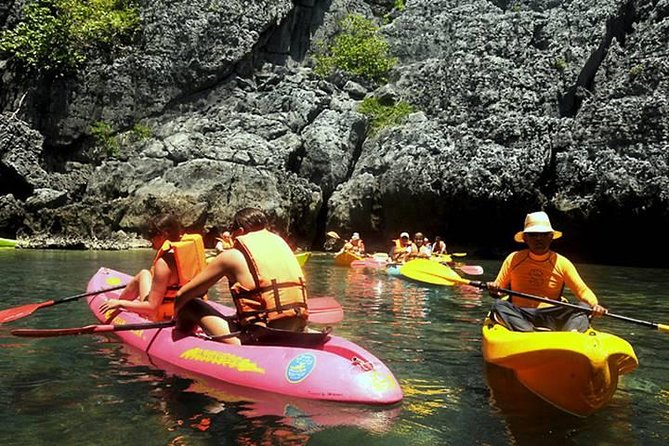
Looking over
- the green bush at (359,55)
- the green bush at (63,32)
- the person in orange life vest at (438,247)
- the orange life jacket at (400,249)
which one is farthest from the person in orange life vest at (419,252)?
the green bush at (63,32)

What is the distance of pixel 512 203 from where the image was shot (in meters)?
21.7

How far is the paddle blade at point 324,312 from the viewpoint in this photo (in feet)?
21.8

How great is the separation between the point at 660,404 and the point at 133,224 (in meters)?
21.5

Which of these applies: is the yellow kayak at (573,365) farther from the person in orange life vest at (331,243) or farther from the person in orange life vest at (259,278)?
the person in orange life vest at (331,243)

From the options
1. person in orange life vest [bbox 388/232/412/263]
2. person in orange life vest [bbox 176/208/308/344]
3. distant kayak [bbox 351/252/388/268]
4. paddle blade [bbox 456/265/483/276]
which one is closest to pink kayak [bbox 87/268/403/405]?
person in orange life vest [bbox 176/208/308/344]

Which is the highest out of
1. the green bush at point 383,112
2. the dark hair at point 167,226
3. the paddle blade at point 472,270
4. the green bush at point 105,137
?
the green bush at point 383,112

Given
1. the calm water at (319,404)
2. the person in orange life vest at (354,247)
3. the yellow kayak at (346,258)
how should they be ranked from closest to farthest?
1. the calm water at (319,404)
2. the yellow kayak at (346,258)
3. the person in orange life vest at (354,247)

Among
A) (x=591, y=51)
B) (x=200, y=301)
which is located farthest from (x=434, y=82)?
(x=200, y=301)

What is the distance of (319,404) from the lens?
14.9ft

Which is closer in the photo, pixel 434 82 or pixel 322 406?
pixel 322 406

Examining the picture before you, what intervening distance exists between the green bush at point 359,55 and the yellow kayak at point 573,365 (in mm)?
25778

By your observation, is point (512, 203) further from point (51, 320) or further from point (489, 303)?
point (51, 320)

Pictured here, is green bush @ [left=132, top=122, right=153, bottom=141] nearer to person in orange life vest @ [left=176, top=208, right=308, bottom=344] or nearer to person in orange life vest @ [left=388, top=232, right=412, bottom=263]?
person in orange life vest @ [left=388, top=232, right=412, bottom=263]

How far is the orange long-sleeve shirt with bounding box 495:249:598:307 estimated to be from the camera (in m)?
5.71
